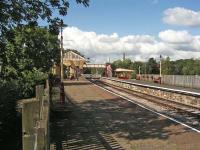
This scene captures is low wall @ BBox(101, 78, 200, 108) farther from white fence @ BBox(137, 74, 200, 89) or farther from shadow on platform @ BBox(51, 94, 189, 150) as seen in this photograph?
white fence @ BBox(137, 74, 200, 89)

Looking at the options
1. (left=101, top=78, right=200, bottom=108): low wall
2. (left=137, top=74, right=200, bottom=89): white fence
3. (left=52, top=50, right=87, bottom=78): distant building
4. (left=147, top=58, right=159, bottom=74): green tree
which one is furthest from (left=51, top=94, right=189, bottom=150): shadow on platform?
(left=147, top=58, right=159, bottom=74): green tree

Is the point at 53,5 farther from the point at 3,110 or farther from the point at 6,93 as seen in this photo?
the point at 3,110

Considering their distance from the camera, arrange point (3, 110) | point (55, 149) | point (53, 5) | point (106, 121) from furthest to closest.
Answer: point (106, 121) → point (53, 5) → point (55, 149) → point (3, 110)

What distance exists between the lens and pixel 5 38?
1264 cm

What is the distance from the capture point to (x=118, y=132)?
15.5m

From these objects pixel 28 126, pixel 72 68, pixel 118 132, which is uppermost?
pixel 72 68

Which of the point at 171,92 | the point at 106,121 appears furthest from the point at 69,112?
the point at 171,92

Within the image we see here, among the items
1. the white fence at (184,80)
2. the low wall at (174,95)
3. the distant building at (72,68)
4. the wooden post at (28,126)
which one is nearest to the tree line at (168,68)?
the distant building at (72,68)

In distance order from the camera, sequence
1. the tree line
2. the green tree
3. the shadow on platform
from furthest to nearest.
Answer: the green tree
the tree line
the shadow on platform

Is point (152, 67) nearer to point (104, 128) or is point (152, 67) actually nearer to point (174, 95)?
point (174, 95)

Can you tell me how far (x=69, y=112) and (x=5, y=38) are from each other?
27.7 feet

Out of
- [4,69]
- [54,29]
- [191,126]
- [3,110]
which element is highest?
[54,29]

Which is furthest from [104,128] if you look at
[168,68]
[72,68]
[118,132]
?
[168,68]

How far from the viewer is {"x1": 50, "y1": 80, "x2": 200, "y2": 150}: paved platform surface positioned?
1274 cm
